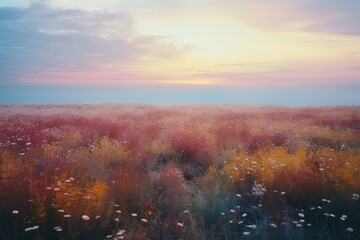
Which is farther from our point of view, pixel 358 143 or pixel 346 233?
pixel 358 143

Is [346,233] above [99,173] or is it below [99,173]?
below

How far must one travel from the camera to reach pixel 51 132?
37.0ft

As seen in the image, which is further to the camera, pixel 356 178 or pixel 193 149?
pixel 193 149

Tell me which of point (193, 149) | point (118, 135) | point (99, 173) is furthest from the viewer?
point (118, 135)

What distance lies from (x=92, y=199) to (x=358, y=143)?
9.78 meters

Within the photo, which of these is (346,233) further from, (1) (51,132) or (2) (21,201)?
(1) (51,132)

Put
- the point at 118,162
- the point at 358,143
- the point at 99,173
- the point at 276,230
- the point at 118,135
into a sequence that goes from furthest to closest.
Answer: the point at 118,135
the point at 358,143
the point at 118,162
the point at 99,173
the point at 276,230

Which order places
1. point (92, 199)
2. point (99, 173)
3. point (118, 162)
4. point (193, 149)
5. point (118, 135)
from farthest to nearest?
point (118, 135)
point (193, 149)
point (118, 162)
point (99, 173)
point (92, 199)

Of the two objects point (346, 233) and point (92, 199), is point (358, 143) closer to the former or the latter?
point (346, 233)

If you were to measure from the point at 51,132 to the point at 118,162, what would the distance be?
448 cm

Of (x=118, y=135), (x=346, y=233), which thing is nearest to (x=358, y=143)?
(x=346, y=233)

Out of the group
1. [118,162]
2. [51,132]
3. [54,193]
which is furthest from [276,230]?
[51,132]

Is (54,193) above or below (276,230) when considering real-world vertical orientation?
above

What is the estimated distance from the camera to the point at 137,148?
9461 mm
